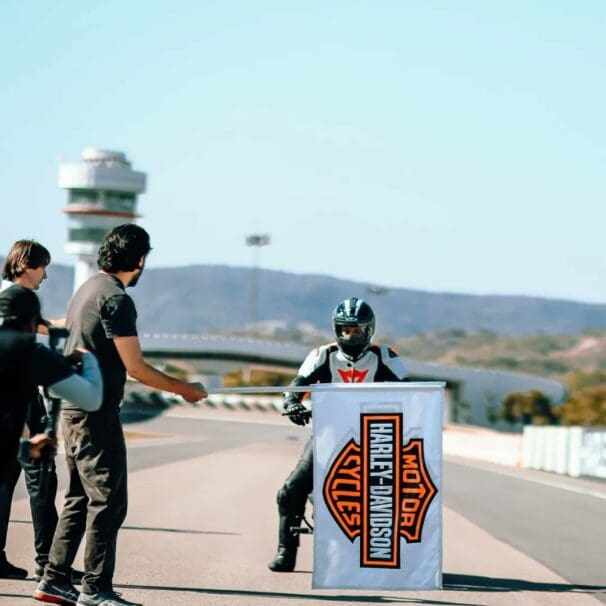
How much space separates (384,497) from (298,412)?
153 centimetres

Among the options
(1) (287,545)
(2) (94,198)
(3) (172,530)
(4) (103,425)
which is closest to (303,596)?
(1) (287,545)

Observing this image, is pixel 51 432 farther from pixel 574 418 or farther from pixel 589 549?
pixel 574 418

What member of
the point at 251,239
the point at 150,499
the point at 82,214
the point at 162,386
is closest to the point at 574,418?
the point at 251,239

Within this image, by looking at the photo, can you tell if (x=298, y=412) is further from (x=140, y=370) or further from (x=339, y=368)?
(x=140, y=370)

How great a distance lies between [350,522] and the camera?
25.6 ft

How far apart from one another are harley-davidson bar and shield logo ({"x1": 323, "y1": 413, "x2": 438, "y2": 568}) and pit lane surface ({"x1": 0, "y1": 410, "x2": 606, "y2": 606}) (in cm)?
72

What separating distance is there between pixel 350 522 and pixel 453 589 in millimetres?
1546

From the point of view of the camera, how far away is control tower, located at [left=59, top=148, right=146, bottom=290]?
112312 mm

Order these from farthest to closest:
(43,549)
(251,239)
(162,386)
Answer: (251,239) → (43,549) → (162,386)

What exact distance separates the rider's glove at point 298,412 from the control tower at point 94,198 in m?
102

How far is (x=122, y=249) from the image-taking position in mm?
7422

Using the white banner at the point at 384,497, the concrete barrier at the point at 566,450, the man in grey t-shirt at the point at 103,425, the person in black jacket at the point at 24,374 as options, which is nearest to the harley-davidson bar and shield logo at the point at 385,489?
the white banner at the point at 384,497

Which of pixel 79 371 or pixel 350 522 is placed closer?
pixel 79 371

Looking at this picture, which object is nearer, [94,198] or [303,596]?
[303,596]
